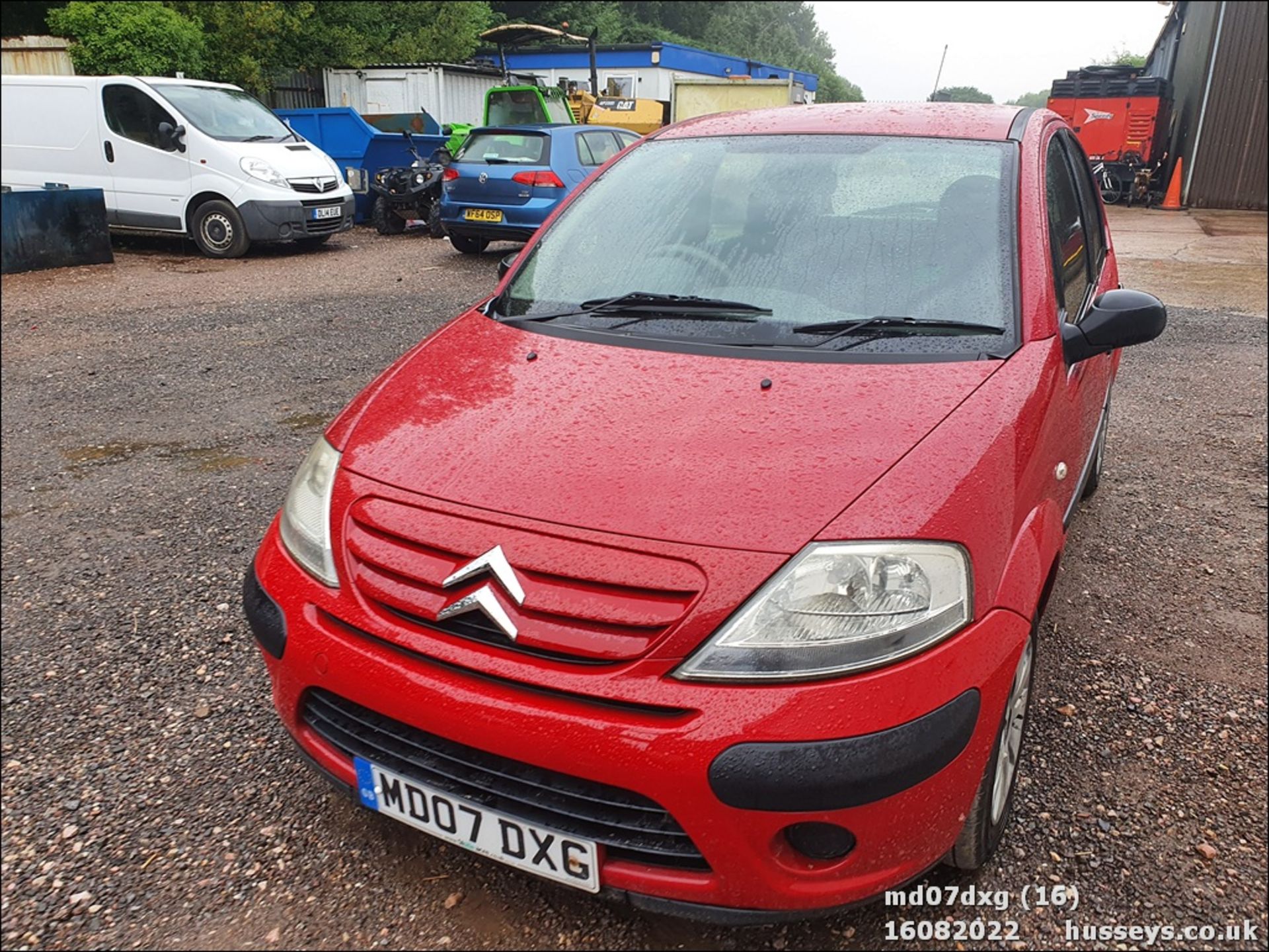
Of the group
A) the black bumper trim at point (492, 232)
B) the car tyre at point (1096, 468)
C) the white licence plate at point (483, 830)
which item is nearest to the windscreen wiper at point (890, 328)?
the white licence plate at point (483, 830)

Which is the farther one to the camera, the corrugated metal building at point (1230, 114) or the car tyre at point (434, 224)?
the corrugated metal building at point (1230, 114)

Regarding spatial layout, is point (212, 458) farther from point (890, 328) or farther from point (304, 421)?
point (890, 328)

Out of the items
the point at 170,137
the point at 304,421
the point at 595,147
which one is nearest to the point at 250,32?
the point at 170,137

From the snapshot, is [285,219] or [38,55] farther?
[285,219]

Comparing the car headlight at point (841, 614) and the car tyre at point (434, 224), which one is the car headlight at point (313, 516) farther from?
the car tyre at point (434, 224)

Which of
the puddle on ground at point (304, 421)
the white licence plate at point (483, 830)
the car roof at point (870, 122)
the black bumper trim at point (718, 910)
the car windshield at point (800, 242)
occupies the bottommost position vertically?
the puddle on ground at point (304, 421)

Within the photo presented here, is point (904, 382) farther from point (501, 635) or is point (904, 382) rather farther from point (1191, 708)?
point (1191, 708)

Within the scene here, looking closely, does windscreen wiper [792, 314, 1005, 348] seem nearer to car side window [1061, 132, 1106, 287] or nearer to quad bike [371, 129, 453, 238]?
car side window [1061, 132, 1106, 287]

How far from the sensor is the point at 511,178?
10133mm

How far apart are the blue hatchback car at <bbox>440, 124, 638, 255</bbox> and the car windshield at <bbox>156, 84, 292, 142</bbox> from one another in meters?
2.22

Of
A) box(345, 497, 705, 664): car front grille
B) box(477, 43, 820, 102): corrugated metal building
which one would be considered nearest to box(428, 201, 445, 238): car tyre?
box(345, 497, 705, 664): car front grille

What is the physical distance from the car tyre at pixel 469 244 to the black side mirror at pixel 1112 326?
9331 millimetres

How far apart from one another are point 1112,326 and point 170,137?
33.9ft

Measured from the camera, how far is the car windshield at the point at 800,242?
2.31 metres
